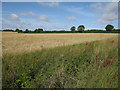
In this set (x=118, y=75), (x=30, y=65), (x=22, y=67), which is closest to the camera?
(x=118, y=75)

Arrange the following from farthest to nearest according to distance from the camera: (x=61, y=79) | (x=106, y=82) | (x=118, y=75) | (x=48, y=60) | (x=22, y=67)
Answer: (x=48, y=60)
(x=22, y=67)
(x=118, y=75)
(x=61, y=79)
(x=106, y=82)

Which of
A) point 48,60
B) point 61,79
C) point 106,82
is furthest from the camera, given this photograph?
point 48,60

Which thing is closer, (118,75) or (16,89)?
(16,89)

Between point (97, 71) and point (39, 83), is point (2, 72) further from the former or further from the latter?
point (97, 71)

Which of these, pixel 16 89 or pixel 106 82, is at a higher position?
pixel 106 82

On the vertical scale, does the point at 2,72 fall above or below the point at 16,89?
above

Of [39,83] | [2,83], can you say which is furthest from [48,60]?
[2,83]

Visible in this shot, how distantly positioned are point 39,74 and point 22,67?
74 centimetres

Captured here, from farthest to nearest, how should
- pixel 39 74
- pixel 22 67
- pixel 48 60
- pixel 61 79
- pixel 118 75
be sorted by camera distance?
1. pixel 48 60
2. pixel 22 67
3. pixel 39 74
4. pixel 118 75
5. pixel 61 79

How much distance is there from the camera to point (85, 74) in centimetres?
290

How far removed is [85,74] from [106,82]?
2.05 feet

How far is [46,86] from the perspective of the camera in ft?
8.03

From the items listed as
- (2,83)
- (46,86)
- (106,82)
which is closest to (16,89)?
(2,83)

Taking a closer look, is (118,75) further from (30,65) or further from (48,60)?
(30,65)
